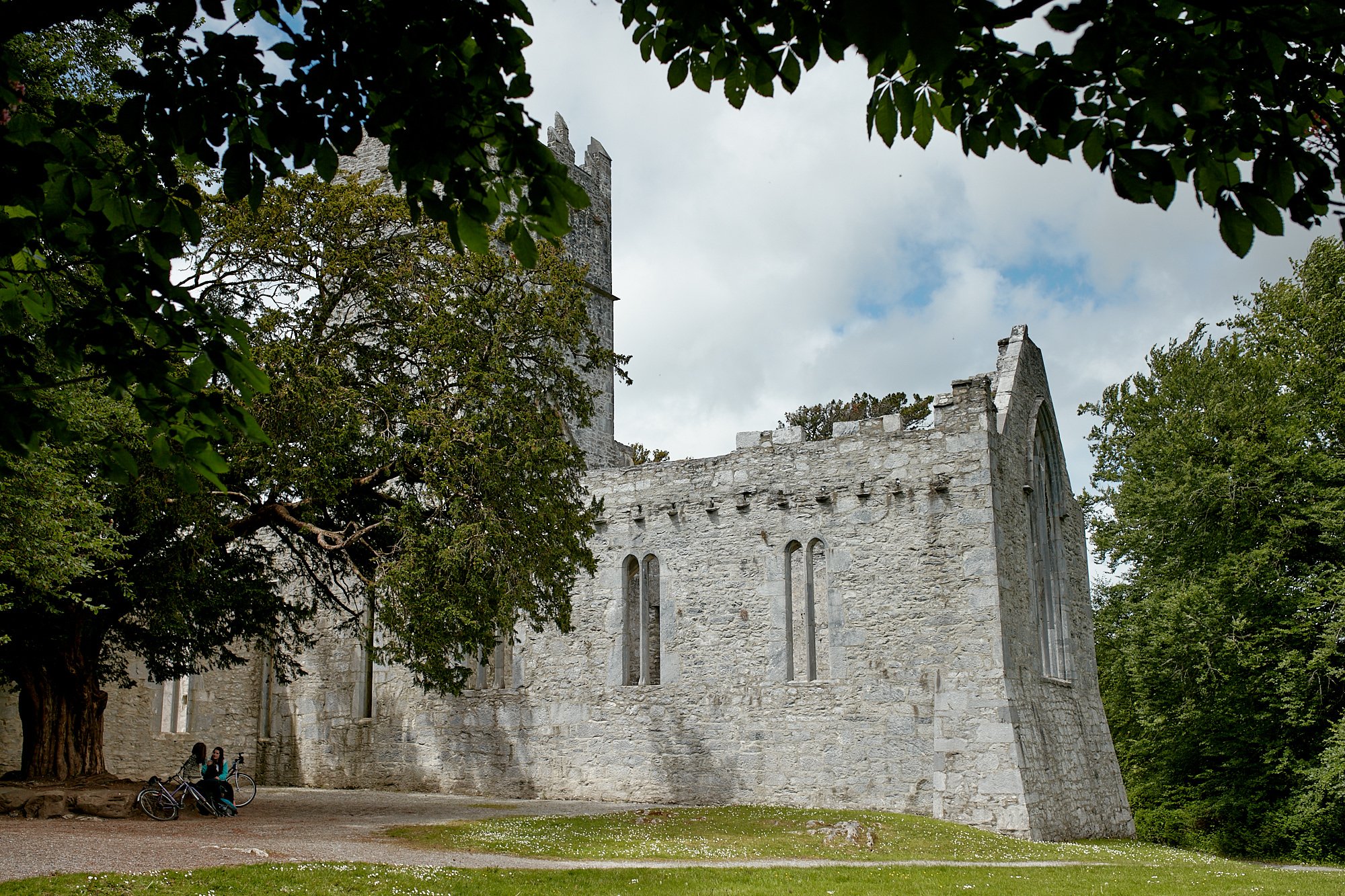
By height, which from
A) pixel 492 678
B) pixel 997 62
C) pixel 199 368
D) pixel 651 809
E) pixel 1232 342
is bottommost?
pixel 651 809

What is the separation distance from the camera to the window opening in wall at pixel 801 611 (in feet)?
58.8

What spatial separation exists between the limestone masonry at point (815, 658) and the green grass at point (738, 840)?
1.18 meters

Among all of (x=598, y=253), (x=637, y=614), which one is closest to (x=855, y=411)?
(x=598, y=253)

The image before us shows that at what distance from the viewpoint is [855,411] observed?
41625mm

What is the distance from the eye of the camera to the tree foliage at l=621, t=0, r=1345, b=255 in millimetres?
3498

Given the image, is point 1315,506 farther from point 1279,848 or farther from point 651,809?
point 651,809

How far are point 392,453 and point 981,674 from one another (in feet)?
28.6

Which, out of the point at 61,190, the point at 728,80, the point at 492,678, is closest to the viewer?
the point at 61,190

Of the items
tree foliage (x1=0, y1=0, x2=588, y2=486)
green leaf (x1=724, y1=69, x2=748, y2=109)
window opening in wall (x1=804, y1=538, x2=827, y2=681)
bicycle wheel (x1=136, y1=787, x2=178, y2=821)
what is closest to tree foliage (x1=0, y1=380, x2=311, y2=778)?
bicycle wheel (x1=136, y1=787, x2=178, y2=821)

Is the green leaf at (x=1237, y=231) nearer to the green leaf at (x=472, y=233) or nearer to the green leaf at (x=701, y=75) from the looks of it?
the green leaf at (x=701, y=75)

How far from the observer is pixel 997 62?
410cm

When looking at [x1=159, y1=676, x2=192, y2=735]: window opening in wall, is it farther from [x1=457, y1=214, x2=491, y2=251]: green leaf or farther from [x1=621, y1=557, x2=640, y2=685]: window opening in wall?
[x1=457, y1=214, x2=491, y2=251]: green leaf

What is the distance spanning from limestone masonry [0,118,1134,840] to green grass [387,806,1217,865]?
118 centimetres

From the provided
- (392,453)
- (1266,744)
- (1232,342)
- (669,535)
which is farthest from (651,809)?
(1232,342)
